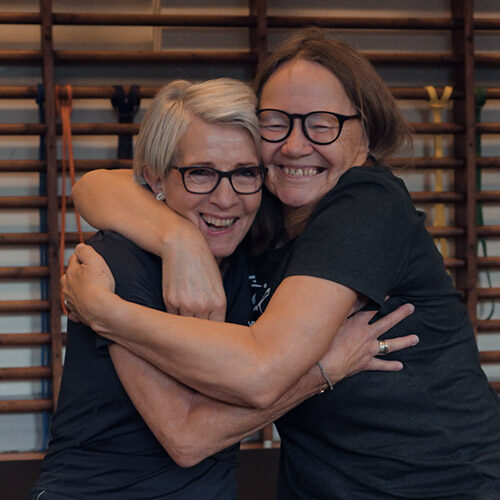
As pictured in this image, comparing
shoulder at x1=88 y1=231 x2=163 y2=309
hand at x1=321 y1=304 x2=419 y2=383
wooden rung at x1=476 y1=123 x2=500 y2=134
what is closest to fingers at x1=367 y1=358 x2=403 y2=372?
hand at x1=321 y1=304 x2=419 y2=383

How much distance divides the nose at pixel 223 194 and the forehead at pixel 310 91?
8.4 inches

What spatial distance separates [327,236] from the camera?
1.33 metres

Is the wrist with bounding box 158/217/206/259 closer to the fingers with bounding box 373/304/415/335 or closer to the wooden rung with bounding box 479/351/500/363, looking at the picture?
the fingers with bounding box 373/304/415/335

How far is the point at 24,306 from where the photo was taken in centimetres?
399

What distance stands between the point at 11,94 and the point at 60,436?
9.93 ft

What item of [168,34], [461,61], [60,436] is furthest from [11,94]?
[60,436]

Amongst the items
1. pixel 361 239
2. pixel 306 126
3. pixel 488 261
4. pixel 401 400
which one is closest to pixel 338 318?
pixel 361 239

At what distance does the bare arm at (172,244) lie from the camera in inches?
54.9

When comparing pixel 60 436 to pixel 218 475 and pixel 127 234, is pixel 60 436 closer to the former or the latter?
pixel 218 475

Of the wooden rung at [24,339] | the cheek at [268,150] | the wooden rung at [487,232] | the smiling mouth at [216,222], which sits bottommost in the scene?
the wooden rung at [24,339]

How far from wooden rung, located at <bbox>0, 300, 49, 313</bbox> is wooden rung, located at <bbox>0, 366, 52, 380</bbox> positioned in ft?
1.10

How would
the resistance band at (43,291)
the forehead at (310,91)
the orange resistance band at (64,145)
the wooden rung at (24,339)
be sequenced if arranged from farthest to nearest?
the resistance band at (43,291) → the wooden rung at (24,339) → the orange resistance band at (64,145) → the forehead at (310,91)

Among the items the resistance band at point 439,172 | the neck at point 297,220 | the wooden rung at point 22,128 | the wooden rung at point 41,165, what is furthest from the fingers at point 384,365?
the wooden rung at point 22,128

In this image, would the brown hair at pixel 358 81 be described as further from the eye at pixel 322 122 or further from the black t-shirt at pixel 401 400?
the black t-shirt at pixel 401 400
